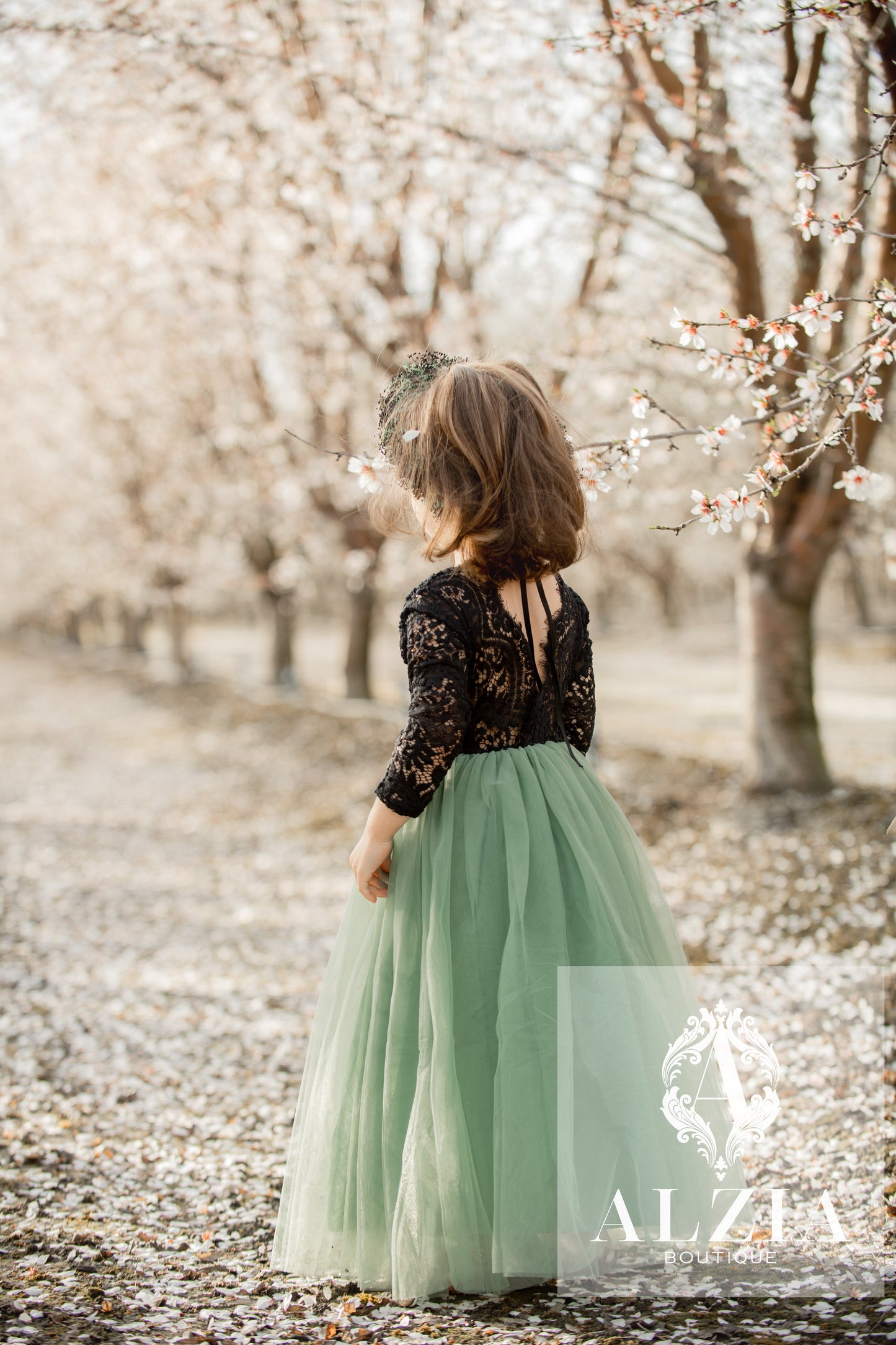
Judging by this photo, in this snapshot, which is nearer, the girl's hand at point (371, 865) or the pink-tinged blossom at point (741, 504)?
the girl's hand at point (371, 865)

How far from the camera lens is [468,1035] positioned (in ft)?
8.30

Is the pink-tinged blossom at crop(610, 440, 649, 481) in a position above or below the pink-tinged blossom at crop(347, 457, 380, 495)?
above

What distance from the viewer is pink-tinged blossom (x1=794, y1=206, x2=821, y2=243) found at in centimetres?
288

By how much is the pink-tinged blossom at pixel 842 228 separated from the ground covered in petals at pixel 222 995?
9.15 ft

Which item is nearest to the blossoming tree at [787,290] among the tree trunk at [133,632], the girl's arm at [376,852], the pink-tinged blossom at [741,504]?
the pink-tinged blossom at [741,504]

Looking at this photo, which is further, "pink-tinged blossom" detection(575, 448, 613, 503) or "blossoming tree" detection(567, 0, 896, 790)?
"pink-tinged blossom" detection(575, 448, 613, 503)

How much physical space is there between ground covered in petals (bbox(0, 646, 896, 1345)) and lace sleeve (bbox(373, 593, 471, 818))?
4.21 ft

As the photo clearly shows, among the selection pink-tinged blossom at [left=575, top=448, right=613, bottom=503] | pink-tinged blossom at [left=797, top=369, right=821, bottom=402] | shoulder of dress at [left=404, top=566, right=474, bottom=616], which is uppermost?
pink-tinged blossom at [left=797, top=369, right=821, bottom=402]

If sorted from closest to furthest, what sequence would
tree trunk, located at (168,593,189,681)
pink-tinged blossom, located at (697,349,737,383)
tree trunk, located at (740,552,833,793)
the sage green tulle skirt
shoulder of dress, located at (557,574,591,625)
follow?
the sage green tulle skirt → shoulder of dress, located at (557,574,591,625) → pink-tinged blossom, located at (697,349,737,383) → tree trunk, located at (740,552,833,793) → tree trunk, located at (168,593,189,681)

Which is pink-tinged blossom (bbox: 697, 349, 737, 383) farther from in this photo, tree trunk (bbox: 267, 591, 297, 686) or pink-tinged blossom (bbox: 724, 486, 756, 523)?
tree trunk (bbox: 267, 591, 297, 686)

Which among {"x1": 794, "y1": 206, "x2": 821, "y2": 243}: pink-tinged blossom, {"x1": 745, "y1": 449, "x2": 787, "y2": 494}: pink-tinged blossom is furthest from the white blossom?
{"x1": 794, "y1": 206, "x2": 821, "y2": 243}: pink-tinged blossom

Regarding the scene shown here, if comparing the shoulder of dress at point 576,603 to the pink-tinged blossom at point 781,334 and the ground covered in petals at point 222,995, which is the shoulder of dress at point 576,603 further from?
the ground covered in petals at point 222,995

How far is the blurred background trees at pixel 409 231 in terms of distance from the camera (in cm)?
561

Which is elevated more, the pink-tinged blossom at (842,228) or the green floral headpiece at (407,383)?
the pink-tinged blossom at (842,228)
